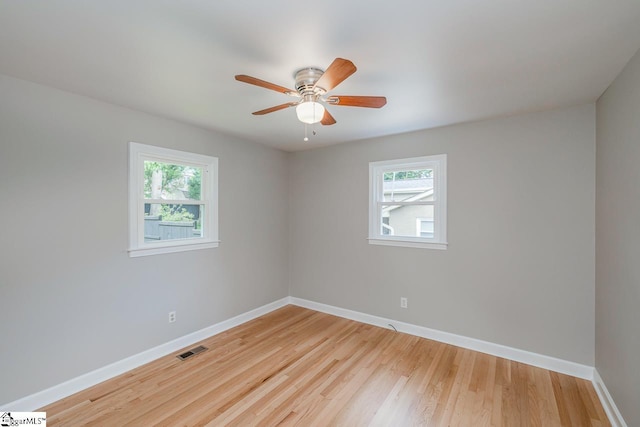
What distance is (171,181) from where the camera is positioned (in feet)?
10.3

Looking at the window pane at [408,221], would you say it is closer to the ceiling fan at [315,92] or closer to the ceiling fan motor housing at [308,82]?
the ceiling fan at [315,92]

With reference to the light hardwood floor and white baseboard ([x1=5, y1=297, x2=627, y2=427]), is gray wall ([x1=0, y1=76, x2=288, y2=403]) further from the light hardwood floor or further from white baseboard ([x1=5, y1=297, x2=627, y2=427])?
the light hardwood floor

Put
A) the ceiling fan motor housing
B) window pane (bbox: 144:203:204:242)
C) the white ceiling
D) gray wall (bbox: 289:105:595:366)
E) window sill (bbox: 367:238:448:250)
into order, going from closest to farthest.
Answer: the white ceiling, the ceiling fan motor housing, gray wall (bbox: 289:105:595:366), window pane (bbox: 144:203:204:242), window sill (bbox: 367:238:448:250)

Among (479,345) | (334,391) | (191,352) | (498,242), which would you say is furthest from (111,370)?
(498,242)

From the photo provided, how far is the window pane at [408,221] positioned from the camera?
11.4 feet

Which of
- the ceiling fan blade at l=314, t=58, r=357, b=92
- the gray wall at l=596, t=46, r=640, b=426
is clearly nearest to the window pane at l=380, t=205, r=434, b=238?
the gray wall at l=596, t=46, r=640, b=426

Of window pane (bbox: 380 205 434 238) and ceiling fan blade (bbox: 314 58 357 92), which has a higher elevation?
ceiling fan blade (bbox: 314 58 357 92)

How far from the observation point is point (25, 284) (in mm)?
2164

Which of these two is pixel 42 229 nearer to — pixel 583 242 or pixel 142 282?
pixel 142 282

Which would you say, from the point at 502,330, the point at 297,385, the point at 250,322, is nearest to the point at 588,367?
the point at 502,330

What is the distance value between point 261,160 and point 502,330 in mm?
3567

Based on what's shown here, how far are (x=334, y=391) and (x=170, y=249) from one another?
2153 mm

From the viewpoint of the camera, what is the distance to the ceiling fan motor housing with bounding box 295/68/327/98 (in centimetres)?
193

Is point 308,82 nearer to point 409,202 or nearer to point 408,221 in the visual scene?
point 409,202
